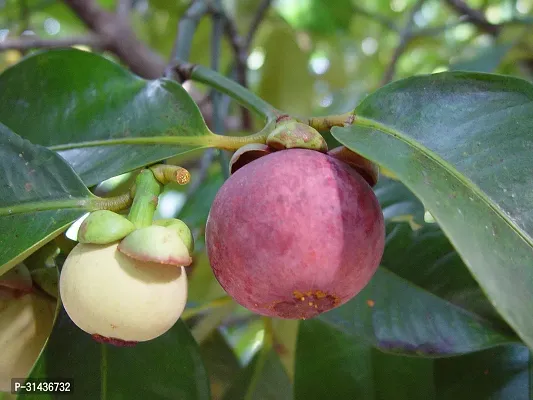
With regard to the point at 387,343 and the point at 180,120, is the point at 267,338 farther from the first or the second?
the point at 180,120

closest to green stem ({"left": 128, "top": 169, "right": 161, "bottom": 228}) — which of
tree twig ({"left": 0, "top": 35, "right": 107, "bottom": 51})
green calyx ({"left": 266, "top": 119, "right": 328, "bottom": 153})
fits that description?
green calyx ({"left": 266, "top": 119, "right": 328, "bottom": 153})

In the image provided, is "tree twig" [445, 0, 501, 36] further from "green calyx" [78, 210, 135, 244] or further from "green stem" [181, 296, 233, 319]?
"green calyx" [78, 210, 135, 244]

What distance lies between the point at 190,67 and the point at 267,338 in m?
0.53

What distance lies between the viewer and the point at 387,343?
0.75m

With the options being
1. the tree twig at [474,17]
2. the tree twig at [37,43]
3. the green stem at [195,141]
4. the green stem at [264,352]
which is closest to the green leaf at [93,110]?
the green stem at [195,141]

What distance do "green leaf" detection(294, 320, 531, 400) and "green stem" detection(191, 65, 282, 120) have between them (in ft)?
Result: 1.27

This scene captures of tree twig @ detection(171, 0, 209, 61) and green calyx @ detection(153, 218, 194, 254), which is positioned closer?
green calyx @ detection(153, 218, 194, 254)

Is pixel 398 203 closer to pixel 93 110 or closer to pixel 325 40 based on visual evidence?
pixel 93 110

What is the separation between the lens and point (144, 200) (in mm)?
638

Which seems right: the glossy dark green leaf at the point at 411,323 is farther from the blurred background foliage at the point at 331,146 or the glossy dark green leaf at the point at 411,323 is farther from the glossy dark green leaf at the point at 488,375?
the glossy dark green leaf at the point at 488,375

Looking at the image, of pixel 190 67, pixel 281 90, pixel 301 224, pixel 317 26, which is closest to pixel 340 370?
pixel 301 224

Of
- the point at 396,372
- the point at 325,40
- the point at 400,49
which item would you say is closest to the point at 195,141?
the point at 396,372

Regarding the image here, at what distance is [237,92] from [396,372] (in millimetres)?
496

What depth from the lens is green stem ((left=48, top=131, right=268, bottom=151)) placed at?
708 mm
